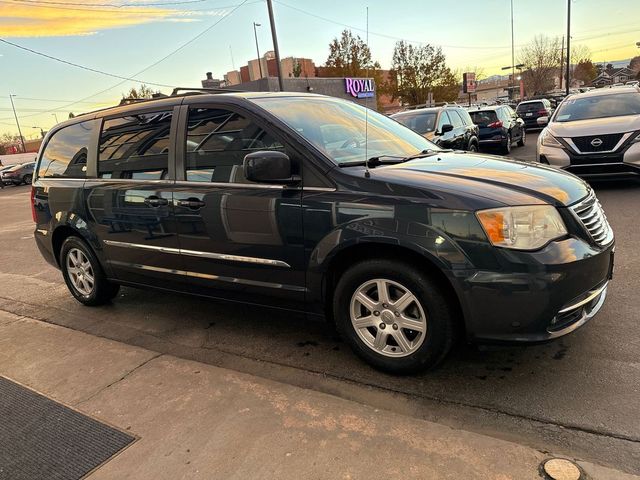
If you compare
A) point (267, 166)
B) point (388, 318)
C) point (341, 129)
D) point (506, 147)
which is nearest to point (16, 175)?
point (506, 147)

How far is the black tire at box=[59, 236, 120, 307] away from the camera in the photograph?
484 cm

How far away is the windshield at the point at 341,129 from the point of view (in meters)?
3.46

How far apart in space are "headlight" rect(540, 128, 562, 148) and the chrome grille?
5.19m

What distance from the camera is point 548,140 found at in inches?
320

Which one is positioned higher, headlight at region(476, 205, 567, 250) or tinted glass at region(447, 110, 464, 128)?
tinted glass at region(447, 110, 464, 128)

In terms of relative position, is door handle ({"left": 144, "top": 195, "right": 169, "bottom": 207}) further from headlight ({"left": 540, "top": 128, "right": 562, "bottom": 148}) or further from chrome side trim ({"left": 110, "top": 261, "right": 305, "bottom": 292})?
headlight ({"left": 540, "top": 128, "right": 562, "bottom": 148})

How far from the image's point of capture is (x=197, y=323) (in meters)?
4.47

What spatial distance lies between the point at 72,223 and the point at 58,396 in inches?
78.1

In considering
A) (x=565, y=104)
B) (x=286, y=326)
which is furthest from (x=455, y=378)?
(x=565, y=104)

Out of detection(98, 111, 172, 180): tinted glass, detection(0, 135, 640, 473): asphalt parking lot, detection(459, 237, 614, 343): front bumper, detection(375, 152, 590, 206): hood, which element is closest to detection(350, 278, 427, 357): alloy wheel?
detection(0, 135, 640, 473): asphalt parking lot

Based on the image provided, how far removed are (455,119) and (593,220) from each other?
8172 millimetres

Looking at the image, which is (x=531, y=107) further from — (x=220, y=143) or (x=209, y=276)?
(x=209, y=276)

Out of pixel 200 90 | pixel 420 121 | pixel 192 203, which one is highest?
pixel 200 90

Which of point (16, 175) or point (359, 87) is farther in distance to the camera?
point (359, 87)
